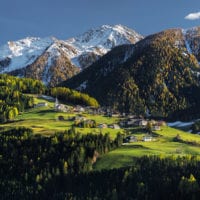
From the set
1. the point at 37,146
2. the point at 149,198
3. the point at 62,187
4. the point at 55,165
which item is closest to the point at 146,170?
the point at 149,198

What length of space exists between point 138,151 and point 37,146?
4192cm

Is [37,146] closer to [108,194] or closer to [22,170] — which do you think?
[22,170]

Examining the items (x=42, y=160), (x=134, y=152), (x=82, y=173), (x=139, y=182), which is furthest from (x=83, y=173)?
(x=139, y=182)

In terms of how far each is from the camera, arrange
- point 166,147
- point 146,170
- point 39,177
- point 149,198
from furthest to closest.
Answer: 1. point 166,147
2. point 39,177
3. point 146,170
4. point 149,198

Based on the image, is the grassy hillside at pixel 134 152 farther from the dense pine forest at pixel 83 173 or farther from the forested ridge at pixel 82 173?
the forested ridge at pixel 82 173

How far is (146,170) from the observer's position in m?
152

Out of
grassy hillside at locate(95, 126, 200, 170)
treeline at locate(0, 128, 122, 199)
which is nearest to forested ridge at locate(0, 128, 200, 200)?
treeline at locate(0, 128, 122, 199)

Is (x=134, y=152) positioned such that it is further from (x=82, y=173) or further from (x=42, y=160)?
(x=42, y=160)

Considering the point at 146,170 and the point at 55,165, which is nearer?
the point at 146,170

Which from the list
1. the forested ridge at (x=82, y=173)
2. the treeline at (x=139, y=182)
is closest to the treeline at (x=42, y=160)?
the forested ridge at (x=82, y=173)

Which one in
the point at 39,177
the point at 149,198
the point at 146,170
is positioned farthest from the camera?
the point at 39,177

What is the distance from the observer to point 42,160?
181m

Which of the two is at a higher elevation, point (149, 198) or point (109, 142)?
point (109, 142)

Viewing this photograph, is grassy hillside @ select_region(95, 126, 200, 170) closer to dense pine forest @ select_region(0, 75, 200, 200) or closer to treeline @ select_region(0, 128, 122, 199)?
dense pine forest @ select_region(0, 75, 200, 200)
